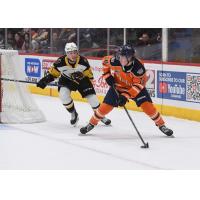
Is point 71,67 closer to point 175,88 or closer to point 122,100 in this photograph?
point 122,100

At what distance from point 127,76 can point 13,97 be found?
1.74m

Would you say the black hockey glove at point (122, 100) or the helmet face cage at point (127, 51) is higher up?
the helmet face cage at point (127, 51)

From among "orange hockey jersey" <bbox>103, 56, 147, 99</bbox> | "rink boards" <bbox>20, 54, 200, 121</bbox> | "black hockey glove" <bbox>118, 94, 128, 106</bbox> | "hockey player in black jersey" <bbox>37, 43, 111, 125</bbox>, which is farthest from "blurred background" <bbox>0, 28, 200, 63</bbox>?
"black hockey glove" <bbox>118, 94, 128, 106</bbox>

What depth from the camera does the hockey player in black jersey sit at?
695cm

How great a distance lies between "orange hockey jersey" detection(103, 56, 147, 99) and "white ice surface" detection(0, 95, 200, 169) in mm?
497

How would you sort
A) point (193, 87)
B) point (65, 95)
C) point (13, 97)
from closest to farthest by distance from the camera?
point (65, 95), point (193, 87), point (13, 97)

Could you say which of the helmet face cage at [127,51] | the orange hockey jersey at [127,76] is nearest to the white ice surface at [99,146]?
the orange hockey jersey at [127,76]

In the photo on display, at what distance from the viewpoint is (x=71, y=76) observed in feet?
23.0

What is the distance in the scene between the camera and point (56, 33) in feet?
38.3

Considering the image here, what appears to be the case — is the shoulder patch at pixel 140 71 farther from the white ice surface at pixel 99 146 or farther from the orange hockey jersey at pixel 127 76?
the white ice surface at pixel 99 146

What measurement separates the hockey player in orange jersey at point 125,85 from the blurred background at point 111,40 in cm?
220

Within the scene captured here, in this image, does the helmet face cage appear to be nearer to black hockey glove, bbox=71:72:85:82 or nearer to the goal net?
black hockey glove, bbox=71:72:85:82

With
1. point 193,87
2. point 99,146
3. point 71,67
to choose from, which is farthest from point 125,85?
point 193,87

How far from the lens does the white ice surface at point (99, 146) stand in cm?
528
